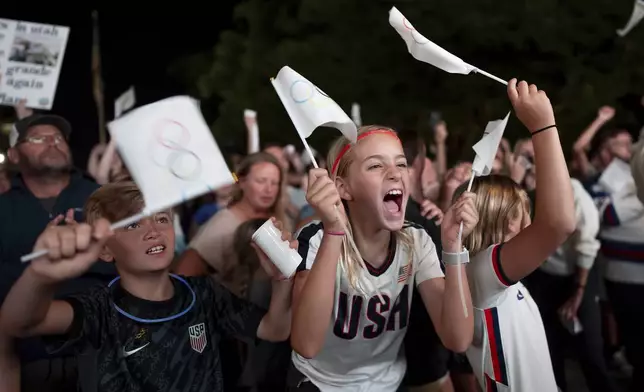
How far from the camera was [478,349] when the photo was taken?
9.87 feet

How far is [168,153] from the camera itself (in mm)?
2215

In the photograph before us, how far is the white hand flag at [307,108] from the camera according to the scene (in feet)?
8.65

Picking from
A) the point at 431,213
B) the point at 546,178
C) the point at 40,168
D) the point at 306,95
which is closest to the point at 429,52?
the point at 306,95

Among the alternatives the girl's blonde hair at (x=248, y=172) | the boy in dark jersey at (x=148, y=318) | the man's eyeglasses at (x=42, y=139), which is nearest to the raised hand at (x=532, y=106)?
the boy in dark jersey at (x=148, y=318)

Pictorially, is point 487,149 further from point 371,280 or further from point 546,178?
point 371,280

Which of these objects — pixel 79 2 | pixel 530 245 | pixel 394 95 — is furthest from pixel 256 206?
pixel 79 2

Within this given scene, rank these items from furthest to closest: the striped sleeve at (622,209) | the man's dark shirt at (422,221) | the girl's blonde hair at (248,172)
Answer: the striped sleeve at (622,209)
the girl's blonde hair at (248,172)
the man's dark shirt at (422,221)

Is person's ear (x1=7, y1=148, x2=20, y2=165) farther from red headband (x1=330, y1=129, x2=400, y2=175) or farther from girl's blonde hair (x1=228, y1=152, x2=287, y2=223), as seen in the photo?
red headband (x1=330, y1=129, x2=400, y2=175)

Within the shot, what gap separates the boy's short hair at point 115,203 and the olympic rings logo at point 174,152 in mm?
675

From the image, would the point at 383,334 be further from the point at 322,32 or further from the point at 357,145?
the point at 322,32

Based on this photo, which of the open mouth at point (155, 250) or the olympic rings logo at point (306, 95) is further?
the open mouth at point (155, 250)

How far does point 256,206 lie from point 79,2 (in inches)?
795

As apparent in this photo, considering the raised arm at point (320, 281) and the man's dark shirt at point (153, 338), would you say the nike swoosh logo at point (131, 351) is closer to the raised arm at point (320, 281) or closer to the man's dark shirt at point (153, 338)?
the man's dark shirt at point (153, 338)

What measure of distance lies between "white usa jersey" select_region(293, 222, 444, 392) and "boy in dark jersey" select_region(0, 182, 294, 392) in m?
0.21
